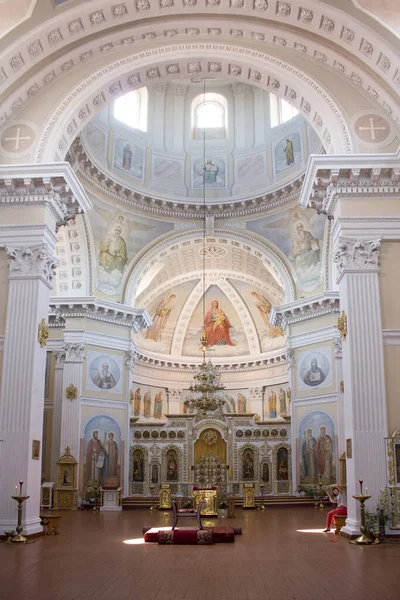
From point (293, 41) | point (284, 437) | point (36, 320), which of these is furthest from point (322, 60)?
point (284, 437)

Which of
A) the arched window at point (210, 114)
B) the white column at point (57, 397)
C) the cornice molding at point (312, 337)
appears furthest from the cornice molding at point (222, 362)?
the arched window at point (210, 114)

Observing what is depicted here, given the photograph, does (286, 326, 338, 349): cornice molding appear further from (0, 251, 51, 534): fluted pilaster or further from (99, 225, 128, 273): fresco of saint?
(0, 251, 51, 534): fluted pilaster

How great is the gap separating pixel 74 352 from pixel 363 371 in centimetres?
1460

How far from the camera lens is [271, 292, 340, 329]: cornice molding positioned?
25.8 metres

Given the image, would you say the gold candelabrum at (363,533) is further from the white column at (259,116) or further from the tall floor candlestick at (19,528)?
the white column at (259,116)

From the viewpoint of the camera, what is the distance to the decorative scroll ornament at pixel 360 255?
1430cm

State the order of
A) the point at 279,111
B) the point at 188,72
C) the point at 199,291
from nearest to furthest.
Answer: the point at 188,72 → the point at 279,111 → the point at 199,291

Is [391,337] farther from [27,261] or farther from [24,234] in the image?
[24,234]

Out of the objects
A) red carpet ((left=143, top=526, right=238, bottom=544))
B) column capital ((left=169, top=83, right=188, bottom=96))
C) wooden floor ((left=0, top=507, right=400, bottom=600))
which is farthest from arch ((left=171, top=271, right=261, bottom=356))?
red carpet ((left=143, top=526, right=238, bottom=544))

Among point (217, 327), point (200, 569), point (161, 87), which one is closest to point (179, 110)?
point (161, 87)

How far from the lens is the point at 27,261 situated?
14.7 meters

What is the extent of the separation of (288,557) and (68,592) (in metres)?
4.47

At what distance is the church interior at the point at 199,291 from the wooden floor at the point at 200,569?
8 centimetres

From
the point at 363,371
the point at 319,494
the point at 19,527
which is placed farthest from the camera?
the point at 319,494
